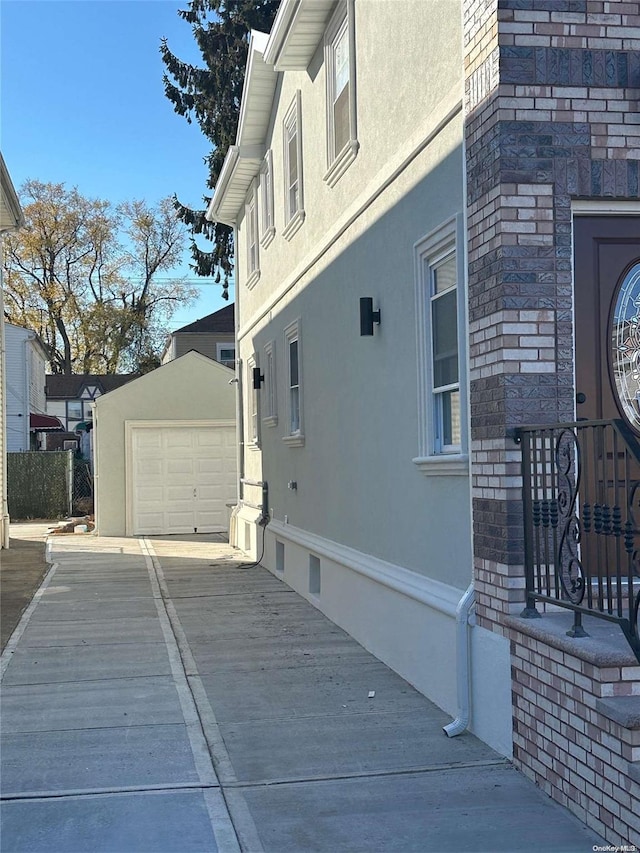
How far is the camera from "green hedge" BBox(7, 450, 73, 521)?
82.9ft

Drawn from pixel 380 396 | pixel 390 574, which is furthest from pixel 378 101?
pixel 390 574

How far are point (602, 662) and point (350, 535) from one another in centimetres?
529

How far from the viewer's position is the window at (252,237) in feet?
52.9

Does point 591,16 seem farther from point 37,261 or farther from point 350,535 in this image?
point 37,261

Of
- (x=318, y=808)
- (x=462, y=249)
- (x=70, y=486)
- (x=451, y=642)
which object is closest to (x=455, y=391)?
(x=462, y=249)

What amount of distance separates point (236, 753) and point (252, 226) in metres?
12.1

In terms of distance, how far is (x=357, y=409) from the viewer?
9211mm

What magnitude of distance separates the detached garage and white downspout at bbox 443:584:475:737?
14.3 metres

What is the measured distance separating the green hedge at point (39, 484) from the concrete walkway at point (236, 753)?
15693 mm

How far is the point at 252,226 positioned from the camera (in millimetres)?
16625

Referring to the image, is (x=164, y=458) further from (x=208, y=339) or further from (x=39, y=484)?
(x=208, y=339)

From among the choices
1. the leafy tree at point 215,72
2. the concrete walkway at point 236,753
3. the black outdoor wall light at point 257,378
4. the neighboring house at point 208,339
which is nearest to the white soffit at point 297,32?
the black outdoor wall light at point 257,378

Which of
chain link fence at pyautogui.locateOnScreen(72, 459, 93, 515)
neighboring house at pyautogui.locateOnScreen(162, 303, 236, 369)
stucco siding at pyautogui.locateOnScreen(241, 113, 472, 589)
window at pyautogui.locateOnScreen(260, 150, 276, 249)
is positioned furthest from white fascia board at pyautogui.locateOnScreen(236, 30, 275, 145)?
neighboring house at pyautogui.locateOnScreen(162, 303, 236, 369)

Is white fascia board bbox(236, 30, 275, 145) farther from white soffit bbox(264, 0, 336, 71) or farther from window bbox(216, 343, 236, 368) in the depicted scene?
window bbox(216, 343, 236, 368)
